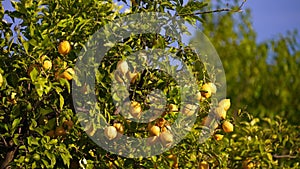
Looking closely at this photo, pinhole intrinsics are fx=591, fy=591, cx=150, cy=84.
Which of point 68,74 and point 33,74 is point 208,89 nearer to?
point 68,74

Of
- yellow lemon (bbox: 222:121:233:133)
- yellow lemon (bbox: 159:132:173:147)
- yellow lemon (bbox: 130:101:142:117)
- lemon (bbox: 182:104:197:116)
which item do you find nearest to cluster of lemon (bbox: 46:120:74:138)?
yellow lemon (bbox: 130:101:142:117)

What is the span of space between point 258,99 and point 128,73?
6.03 meters

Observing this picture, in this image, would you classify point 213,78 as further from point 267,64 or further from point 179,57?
point 267,64

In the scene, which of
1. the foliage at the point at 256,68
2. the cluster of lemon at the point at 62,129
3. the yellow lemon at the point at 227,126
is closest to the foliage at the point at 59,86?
the cluster of lemon at the point at 62,129

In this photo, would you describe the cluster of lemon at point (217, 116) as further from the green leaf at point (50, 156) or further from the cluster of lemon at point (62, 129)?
the green leaf at point (50, 156)

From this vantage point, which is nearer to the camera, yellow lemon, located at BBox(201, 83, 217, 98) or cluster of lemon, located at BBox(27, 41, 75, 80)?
cluster of lemon, located at BBox(27, 41, 75, 80)

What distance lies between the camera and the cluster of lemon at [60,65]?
2.35 m

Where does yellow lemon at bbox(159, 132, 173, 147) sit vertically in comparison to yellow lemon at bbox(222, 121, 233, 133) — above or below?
below

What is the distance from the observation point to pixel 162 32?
2570 millimetres

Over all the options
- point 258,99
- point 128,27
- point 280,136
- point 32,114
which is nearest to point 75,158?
point 32,114

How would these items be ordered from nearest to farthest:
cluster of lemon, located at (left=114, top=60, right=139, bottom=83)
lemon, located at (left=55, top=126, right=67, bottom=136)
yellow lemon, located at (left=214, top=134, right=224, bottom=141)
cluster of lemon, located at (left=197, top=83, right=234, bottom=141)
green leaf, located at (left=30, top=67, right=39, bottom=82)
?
green leaf, located at (left=30, top=67, right=39, bottom=82) < cluster of lemon, located at (left=114, top=60, right=139, bottom=83) < lemon, located at (left=55, top=126, right=67, bottom=136) < cluster of lemon, located at (left=197, top=83, right=234, bottom=141) < yellow lemon, located at (left=214, top=134, right=224, bottom=141)

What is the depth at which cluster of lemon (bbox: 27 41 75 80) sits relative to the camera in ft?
7.71

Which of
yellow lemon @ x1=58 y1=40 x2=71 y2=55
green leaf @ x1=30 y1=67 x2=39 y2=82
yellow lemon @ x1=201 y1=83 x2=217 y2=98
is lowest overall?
yellow lemon @ x1=201 y1=83 x2=217 y2=98

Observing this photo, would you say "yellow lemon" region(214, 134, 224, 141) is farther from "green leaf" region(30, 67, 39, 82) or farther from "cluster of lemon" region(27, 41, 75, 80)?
"green leaf" region(30, 67, 39, 82)
